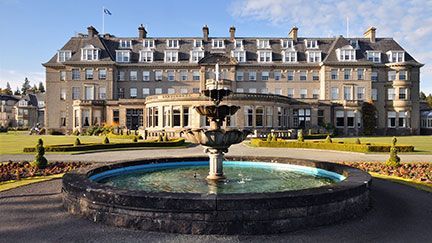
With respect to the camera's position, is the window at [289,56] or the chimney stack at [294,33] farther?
the chimney stack at [294,33]

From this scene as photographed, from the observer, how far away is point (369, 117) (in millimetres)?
57781

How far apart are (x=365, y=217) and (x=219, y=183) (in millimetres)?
5058

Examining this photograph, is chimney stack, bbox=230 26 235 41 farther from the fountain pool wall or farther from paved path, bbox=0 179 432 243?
the fountain pool wall

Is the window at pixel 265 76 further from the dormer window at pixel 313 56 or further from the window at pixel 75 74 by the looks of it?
the window at pixel 75 74

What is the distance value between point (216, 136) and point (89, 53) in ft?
180

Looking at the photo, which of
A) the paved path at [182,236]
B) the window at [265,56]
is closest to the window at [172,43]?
the window at [265,56]

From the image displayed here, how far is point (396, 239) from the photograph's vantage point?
6.83 metres

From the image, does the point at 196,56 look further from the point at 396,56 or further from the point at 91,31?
the point at 396,56

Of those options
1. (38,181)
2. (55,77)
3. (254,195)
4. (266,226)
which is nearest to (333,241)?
(266,226)

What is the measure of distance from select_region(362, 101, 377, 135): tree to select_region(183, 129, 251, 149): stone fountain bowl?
177ft

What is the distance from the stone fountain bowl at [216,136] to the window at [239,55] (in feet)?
165

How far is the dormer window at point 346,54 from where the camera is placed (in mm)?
58219

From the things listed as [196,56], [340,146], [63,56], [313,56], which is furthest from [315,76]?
[63,56]

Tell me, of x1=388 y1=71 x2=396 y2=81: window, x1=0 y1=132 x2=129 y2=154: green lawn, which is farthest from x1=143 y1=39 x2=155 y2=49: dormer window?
x1=388 y1=71 x2=396 y2=81: window
